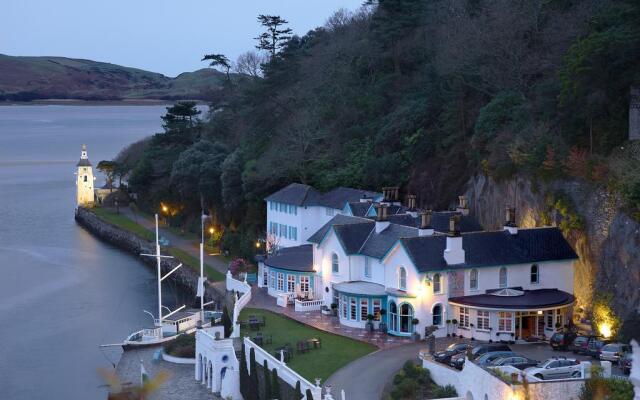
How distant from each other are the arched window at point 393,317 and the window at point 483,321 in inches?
120

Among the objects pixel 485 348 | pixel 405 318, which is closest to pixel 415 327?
pixel 405 318

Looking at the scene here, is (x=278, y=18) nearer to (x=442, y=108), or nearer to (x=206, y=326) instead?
(x=442, y=108)

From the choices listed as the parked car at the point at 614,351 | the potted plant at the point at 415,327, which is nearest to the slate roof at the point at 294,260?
the potted plant at the point at 415,327

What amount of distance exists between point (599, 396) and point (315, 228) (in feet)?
93.8

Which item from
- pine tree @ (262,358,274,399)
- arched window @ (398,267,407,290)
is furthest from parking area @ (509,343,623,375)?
pine tree @ (262,358,274,399)

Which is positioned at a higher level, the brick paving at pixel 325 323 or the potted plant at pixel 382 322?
the potted plant at pixel 382 322

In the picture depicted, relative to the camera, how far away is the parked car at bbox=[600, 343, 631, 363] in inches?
1218

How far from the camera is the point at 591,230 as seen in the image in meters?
37.2

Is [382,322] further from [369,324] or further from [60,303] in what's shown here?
[60,303]

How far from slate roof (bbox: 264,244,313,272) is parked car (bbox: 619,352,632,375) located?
55.6 ft

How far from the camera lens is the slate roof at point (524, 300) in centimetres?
3588

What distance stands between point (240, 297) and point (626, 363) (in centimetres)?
2038

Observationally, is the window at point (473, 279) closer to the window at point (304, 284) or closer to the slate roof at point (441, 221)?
the slate roof at point (441, 221)

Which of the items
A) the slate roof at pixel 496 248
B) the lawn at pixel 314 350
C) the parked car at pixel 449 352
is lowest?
the lawn at pixel 314 350
